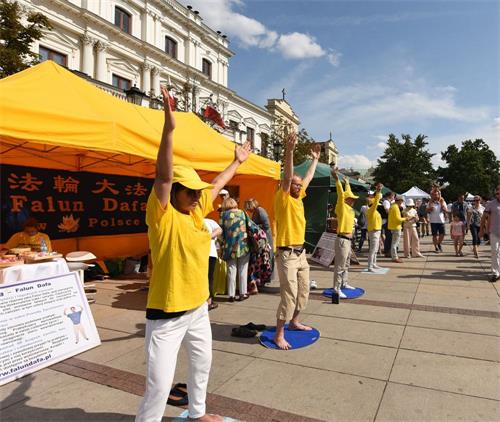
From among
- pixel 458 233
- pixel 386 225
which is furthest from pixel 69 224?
pixel 458 233

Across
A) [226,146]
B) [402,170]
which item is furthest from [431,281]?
[402,170]

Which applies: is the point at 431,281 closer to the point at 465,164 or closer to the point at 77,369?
the point at 77,369

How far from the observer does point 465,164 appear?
50906mm

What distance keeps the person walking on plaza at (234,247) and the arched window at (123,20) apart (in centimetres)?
2396

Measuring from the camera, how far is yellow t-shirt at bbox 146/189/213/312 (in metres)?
2.14

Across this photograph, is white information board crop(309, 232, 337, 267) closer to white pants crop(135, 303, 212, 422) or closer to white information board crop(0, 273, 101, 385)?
white information board crop(0, 273, 101, 385)

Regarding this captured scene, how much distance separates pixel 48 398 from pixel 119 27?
26.7 m

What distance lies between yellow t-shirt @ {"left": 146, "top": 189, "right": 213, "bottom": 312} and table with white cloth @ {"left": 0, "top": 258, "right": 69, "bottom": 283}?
266 cm

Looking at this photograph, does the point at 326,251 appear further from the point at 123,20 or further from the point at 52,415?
the point at 123,20

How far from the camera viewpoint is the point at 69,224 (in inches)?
303

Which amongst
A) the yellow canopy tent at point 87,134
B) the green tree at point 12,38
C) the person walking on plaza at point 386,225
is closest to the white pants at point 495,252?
the person walking on plaza at point 386,225

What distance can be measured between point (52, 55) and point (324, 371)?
22.9 meters

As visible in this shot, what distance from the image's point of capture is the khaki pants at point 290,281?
4000 millimetres

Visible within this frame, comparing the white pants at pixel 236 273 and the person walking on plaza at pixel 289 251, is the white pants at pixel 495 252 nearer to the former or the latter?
the white pants at pixel 236 273
